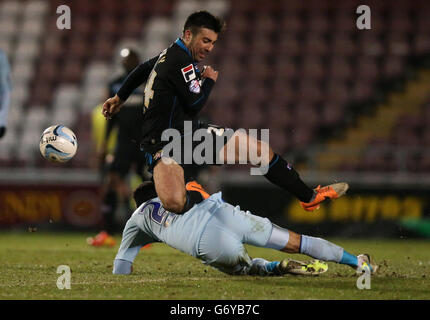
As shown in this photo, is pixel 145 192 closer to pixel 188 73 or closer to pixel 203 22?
pixel 188 73

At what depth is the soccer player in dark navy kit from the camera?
5137mm

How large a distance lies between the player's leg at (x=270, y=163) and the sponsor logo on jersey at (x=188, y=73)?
0.50 m

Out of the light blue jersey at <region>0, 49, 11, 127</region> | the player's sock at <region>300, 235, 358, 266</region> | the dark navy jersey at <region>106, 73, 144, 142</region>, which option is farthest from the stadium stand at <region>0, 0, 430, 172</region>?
the player's sock at <region>300, 235, 358, 266</region>

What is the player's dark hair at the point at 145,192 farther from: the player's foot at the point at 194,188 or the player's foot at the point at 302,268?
the player's foot at the point at 302,268

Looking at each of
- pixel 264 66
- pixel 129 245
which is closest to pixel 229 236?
pixel 129 245

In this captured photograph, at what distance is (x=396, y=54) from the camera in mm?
14016

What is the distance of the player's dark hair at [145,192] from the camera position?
539 cm

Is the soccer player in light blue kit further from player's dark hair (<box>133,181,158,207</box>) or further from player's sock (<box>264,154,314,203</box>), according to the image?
player's sock (<box>264,154,314,203</box>)

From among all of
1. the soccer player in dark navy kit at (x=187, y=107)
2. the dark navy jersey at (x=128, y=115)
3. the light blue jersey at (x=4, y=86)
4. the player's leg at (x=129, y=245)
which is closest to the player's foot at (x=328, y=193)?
the soccer player in dark navy kit at (x=187, y=107)

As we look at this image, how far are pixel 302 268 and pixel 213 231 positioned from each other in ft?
2.30

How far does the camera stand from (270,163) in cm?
523

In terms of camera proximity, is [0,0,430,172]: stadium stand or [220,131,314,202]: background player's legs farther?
[0,0,430,172]: stadium stand

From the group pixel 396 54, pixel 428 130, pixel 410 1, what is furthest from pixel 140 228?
pixel 410 1

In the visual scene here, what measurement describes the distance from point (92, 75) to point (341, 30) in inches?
199
